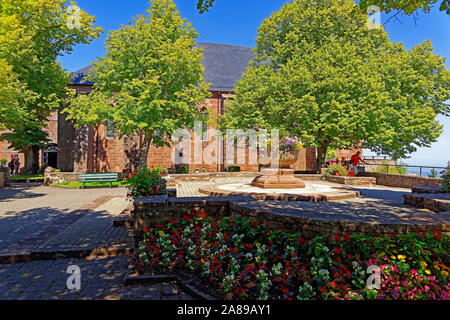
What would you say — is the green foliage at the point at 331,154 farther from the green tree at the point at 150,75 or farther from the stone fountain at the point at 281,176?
the stone fountain at the point at 281,176

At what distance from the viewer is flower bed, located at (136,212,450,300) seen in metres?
3.06

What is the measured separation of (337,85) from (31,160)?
27.0 meters

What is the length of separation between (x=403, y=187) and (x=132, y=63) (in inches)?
743

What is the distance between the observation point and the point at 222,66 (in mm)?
30516

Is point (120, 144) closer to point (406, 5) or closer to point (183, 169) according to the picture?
point (183, 169)

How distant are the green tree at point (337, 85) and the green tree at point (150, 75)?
193 inches

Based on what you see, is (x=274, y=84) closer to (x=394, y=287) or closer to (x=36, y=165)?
(x=394, y=287)

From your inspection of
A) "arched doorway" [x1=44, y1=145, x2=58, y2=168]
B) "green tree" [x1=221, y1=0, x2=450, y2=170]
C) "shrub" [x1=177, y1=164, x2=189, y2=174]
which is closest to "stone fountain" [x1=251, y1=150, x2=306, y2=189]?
"green tree" [x1=221, y1=0, x2=450, y2=170]

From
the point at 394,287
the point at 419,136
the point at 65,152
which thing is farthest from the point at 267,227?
the point at 65,152

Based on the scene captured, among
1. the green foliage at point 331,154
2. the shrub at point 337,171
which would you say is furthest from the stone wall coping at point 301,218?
the green foliage at point 331,154

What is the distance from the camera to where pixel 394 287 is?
3.03 m

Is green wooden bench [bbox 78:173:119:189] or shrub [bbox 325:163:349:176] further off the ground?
shrub [bbox 325:163:349:176]

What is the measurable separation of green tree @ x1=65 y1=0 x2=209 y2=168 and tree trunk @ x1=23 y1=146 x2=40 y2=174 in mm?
9420

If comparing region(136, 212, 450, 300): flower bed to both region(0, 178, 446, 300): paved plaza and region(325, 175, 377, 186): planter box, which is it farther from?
region(325, 175, 377, 186): planter box
